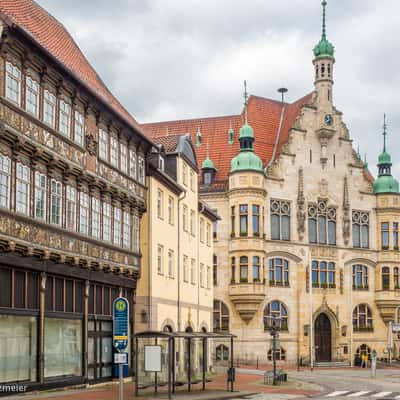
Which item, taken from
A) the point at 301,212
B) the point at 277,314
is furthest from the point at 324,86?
the point at 277,314

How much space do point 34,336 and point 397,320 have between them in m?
51.5

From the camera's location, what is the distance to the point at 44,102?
28.1 m

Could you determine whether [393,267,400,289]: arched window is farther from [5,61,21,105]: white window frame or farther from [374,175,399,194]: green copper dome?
[5,61,21,105]: white window frame

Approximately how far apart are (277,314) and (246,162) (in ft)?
40.7

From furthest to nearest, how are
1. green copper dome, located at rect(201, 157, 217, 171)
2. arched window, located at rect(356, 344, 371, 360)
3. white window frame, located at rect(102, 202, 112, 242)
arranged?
arched window, located at rect(356, 344, 371, 360), green copper dome, located at rect(201, 157, 217, 171), white window frame, located at rect(102, 202, 112, 242)

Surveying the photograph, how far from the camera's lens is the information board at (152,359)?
28734 mm

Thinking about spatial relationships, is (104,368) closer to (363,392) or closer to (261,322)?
(363,392)

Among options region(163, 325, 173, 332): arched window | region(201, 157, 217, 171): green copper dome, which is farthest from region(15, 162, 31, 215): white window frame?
region(201, 157, 217, 171): green copper dome

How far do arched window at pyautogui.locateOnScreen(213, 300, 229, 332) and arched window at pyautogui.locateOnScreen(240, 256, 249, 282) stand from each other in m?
2.79

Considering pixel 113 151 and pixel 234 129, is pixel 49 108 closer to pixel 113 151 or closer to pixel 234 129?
pixel 113 151

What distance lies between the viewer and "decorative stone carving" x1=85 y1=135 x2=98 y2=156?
105 ft

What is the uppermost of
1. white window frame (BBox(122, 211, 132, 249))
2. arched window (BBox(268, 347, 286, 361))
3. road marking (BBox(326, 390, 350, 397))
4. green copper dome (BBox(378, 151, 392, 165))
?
green copper dome (BBox(378, 151, 392, 165))

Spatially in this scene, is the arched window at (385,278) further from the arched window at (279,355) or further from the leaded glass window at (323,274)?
the arched window at (279,355)

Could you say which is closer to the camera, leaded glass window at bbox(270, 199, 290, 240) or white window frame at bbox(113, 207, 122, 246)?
white window frame at bbox(113, 207, 122, 246)
